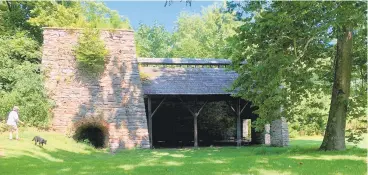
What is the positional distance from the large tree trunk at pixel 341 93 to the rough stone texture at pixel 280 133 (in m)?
7.52

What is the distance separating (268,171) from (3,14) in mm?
20775

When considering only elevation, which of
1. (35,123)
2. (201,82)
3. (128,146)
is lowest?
(128,146)

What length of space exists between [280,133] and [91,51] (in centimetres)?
1023

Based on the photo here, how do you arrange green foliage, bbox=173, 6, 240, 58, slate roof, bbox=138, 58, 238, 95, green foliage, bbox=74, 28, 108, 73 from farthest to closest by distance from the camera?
1. green foliage, bbox=173, 6, 240, 58
2. slate roof, bbox=138, 58, 238, 95
3. green foliage, bbox=74, 28, 108, 73

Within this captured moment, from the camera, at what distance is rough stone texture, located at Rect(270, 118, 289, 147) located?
1994cm

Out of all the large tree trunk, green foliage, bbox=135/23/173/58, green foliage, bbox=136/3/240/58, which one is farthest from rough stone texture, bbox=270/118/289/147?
green foliage, bbox=135/23/173/58

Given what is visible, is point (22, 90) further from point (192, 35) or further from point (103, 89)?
point (192, 35)

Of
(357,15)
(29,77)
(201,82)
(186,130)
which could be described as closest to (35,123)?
(29,77)

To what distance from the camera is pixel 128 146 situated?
18.3 m

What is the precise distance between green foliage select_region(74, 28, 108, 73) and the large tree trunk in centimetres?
1067

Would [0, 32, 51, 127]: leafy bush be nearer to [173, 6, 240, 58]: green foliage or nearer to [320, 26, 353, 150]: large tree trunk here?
[320, 26, 353, 150]: large tree trunk

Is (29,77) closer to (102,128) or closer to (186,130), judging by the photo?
(102,128)

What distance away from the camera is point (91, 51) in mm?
18328

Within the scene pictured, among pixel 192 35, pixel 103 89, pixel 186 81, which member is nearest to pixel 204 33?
pixel 192 35
